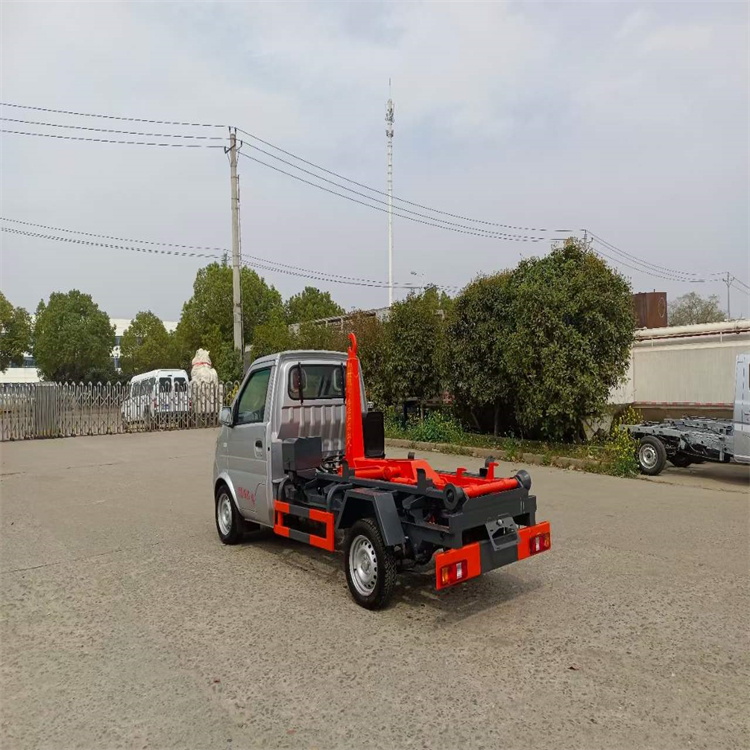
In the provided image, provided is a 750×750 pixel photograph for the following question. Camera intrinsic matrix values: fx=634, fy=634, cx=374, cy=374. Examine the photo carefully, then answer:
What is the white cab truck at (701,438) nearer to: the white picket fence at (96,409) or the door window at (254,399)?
the door window at (254,399)

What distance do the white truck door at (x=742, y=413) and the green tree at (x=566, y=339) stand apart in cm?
267

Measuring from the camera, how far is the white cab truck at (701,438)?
10.8 m

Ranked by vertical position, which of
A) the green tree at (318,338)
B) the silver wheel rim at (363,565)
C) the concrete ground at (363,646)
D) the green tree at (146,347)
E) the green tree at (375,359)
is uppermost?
the green tree at (146,347)

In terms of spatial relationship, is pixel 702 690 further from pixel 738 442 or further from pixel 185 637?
pixel 738 442

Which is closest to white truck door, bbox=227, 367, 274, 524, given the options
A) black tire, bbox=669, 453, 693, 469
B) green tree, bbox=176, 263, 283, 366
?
black tire, bbox=669, 453, 693, 469

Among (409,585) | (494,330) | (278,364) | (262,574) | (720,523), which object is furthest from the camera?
(494,330)

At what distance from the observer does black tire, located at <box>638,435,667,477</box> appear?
1166cm

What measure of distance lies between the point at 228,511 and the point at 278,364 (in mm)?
1899

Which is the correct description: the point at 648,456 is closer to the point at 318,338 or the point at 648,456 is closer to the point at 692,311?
the point at 318,338

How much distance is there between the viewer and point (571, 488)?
10.6 metres

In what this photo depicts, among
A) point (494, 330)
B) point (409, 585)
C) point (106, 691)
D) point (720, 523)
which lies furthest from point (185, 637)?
point (494, 330)

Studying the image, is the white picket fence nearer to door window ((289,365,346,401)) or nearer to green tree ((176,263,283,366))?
door window ((289,365,346,401))

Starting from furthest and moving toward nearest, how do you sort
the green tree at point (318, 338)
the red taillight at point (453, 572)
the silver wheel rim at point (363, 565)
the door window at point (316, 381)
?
1. the green tree at point (318, 338)
2. the door window at point (316, 381)
3. the silver wheel rim at point (363, 565)
4. the red taillight at point (453, 572)

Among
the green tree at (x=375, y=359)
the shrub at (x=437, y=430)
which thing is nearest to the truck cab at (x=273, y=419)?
the shrub at (x=437, y=430)
